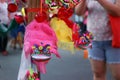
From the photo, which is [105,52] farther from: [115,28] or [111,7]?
[111,7]

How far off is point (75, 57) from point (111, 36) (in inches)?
191

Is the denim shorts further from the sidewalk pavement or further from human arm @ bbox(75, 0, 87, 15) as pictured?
the sidewalk pavement

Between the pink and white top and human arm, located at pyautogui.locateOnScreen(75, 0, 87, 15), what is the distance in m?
0.04

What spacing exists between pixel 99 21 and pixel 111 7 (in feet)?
0.63

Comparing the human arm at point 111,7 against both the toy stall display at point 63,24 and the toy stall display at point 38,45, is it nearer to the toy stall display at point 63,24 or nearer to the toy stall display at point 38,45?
→ the toy stall display at point 63,24

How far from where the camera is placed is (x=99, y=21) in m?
2.29

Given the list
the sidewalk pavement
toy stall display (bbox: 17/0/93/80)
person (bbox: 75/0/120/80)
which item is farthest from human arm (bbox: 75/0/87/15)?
the sidewalk pavement

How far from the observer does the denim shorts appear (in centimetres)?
231

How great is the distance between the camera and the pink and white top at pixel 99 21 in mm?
2269

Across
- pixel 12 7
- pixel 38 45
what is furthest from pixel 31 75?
pixel 12 7

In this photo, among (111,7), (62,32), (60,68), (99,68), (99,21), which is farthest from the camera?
(60,68)

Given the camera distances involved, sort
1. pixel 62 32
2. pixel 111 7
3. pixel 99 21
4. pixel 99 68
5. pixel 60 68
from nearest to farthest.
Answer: pixel 62 32 < pixel 111 7 < pixel 99 21 < pixel 99 68 < pixel 60 68

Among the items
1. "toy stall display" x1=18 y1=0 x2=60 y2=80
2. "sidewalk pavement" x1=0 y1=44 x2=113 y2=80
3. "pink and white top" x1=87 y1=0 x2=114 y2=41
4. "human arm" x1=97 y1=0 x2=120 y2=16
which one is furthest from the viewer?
"sidewalk pavement" x1=0 y1=44 x2=113 y2=80

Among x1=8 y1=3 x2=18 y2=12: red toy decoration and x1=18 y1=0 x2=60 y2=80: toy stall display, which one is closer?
x1=18 y1=0 x2=60 y2=80: toy stall display
